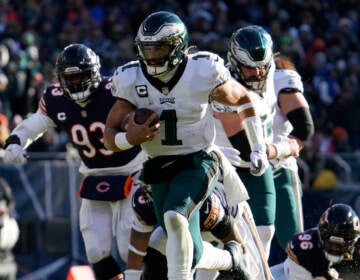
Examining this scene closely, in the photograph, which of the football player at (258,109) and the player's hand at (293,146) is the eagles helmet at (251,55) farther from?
the player's hand at (293,146)

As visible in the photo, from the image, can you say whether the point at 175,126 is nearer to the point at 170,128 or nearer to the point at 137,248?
the point at 170,128

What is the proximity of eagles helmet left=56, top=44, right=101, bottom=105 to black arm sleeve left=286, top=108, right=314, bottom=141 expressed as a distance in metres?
1.36

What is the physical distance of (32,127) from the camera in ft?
26.2

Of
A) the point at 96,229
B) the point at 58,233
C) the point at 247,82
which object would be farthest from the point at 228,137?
the point at 58,233

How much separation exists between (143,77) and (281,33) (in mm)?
9694

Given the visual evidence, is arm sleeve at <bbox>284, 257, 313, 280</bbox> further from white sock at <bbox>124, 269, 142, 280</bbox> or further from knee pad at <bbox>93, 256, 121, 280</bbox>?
knee pad at <bbox>93, 256, 121, 280</bbox>

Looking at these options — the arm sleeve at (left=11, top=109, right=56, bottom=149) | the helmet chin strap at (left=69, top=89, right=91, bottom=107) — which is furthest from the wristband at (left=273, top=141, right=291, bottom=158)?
the arm sleeve at (left=11, top=109, right=56, bottom=149)

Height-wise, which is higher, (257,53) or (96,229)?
(257,53)

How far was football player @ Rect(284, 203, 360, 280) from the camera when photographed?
23.7 ft

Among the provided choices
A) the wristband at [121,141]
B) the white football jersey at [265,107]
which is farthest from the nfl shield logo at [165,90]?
the white football jersey at [265,107]

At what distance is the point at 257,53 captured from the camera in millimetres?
7551

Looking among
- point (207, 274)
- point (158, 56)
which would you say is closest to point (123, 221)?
point (207, 274)

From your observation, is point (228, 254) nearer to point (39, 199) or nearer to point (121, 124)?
point (121, 124)

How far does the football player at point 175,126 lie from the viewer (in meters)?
6.51
